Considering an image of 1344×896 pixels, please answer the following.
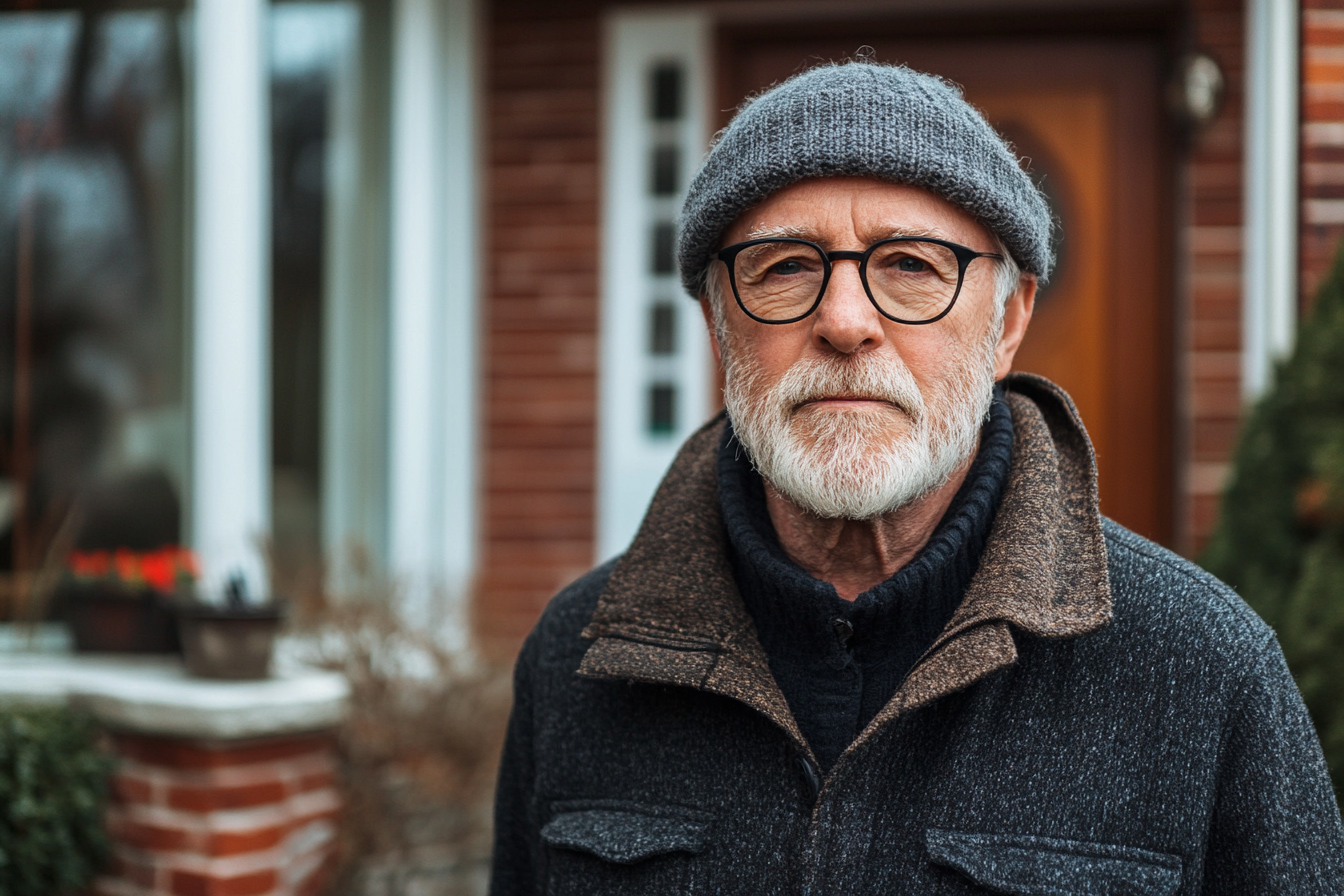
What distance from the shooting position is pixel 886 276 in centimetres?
146

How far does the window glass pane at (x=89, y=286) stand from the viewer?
320 centimetres

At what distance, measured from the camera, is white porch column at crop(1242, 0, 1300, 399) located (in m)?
3.75

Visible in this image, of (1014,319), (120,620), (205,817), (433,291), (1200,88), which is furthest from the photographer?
(433,291)

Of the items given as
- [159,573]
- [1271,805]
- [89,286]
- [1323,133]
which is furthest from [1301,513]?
[89,286]

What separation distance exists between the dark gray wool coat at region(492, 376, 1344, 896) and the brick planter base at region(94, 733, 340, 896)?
58.0 inches

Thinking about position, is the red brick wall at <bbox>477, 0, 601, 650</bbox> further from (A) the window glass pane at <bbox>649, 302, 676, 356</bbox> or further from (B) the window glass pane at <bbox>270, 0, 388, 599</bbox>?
(B) the window glass pane at <bbox>270, 0, 388, 599</bbox>

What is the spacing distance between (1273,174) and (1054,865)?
313 cm

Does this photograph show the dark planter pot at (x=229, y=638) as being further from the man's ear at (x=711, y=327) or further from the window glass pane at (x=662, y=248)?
the window glass pane at (x=662, y=248)

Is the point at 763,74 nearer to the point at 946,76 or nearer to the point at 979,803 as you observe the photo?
the point at 946,76

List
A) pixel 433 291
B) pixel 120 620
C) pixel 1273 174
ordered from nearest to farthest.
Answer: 1. pixel 120 620
2. pixel 1273 174
3. pixel 433 291

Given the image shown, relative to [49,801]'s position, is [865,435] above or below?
above

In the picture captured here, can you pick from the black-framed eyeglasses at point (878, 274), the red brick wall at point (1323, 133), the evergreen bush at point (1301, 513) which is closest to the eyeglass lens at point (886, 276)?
the black-framed eyeglasses at point (878, 274)

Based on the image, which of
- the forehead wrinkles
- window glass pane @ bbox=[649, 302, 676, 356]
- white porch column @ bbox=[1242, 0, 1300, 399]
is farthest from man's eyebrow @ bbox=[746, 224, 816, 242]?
window glass pane @ bbox=[649, 302, 676, 356]

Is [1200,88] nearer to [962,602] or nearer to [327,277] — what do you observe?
[327,277]
